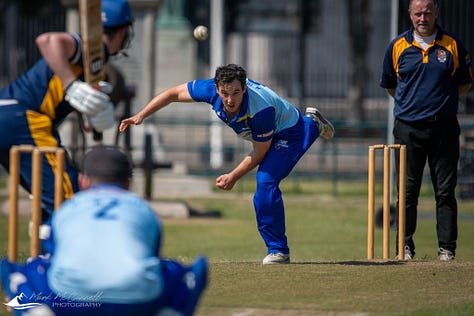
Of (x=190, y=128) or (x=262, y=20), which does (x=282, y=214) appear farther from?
(x=262, y=20)

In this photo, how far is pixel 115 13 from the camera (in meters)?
7.80

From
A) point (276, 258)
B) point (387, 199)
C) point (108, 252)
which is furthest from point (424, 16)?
point (108, 252)

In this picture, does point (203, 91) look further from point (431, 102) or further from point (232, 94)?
point (431, 102)

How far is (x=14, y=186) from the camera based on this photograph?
675 cm

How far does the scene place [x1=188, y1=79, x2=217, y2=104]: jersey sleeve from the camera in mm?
8758

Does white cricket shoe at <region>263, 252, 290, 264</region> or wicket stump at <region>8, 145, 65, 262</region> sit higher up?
wicket stump at <region>8, 145, 65, 262</region>

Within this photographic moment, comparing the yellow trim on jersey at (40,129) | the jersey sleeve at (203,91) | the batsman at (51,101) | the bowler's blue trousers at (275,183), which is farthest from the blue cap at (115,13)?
the bowler's blue trousers at (275,183)

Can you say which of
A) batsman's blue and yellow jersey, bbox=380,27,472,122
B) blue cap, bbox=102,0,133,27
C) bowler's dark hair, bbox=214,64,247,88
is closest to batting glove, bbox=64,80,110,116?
blue cap, bbox=102,0,133,27

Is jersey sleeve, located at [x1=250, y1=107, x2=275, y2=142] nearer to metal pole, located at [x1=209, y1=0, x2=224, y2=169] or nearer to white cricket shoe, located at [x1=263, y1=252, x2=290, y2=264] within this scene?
white cricket shoe, located at [x1=263, y1=252, x2=290, y2=264]

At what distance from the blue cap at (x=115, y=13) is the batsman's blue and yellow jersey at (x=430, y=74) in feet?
9.42

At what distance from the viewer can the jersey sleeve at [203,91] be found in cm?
876

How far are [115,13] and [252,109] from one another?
145 cm

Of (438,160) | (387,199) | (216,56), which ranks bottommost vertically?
(387,199)

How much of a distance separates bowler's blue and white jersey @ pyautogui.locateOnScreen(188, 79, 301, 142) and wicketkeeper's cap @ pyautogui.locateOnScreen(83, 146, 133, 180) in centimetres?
298
